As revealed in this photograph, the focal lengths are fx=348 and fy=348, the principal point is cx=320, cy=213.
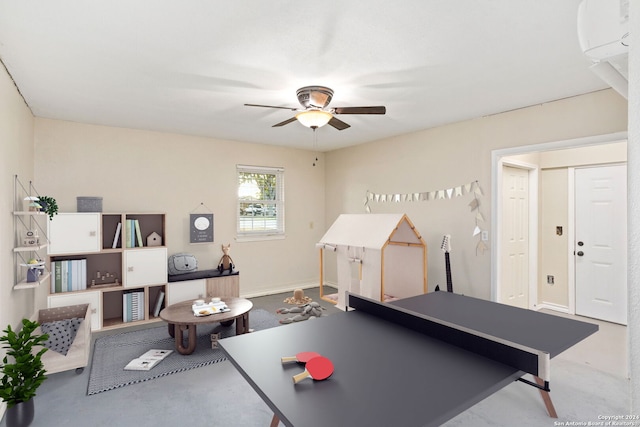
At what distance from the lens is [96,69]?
2.62m

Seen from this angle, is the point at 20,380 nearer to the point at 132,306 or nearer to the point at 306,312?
the point at 132,306

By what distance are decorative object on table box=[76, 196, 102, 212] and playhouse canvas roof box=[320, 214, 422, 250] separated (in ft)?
8.87

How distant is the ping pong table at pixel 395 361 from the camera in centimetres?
118

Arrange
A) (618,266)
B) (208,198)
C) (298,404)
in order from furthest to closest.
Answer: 1. (208,198)
2. (618,266)
3. (298,404)

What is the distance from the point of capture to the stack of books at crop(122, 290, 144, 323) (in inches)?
166

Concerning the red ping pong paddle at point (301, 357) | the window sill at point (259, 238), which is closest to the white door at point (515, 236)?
the window sill at point (259, 238)

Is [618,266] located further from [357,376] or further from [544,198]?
[357,376]

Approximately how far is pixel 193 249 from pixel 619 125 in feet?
16.3

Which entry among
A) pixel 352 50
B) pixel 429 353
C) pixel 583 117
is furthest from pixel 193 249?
pixel 583 117

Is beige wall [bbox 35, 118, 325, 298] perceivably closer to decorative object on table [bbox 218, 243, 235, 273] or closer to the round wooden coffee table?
decorative object on table [bbox 218, 243, 235, 273]

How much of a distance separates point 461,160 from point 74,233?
14.8 ft

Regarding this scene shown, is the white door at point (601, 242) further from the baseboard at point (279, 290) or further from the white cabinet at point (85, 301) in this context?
the white cabinet at point (85, 301)

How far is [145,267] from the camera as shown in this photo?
14.0 feet

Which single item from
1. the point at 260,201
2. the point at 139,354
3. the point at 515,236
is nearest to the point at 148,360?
the point at 139,354
